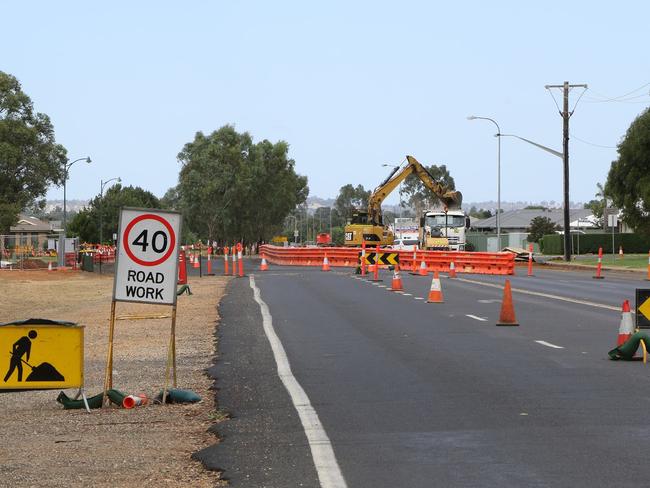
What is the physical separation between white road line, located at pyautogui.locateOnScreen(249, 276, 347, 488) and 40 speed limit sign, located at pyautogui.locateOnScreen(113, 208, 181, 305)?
1718mm

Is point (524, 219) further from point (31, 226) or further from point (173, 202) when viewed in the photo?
point (31, 226)

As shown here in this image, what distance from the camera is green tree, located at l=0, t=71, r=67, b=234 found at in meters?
74.1

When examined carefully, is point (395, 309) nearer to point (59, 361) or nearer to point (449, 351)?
point (449, 351)

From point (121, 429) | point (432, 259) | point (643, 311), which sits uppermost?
point (432, 259)

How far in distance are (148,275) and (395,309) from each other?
14568mm

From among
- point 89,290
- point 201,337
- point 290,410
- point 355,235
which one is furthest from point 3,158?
point 290,410

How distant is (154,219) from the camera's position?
1202 centimetres

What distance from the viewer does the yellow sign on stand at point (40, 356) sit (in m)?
11.8

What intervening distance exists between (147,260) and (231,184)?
9997cm

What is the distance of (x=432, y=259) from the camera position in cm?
5531

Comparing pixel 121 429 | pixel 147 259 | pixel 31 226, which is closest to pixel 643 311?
pixel 147 259

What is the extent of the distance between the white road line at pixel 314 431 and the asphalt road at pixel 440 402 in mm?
75

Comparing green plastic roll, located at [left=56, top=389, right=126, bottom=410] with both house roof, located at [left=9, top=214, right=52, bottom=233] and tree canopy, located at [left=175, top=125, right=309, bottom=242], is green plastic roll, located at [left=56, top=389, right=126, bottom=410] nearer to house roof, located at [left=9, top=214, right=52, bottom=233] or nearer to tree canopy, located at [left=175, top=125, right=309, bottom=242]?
tree canopy, located at [left=175, top=125, right=309, bottom=242]

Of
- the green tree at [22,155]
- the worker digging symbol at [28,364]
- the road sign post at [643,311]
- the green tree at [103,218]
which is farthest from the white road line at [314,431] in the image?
the green tree at [103,218]
